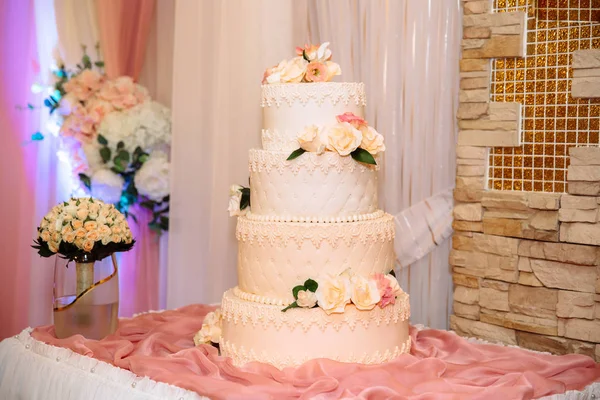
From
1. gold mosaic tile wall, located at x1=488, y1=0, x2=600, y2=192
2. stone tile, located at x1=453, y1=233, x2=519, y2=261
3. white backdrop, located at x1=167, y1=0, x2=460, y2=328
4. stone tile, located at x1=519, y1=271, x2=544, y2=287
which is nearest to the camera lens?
gold mosaic tile wall, located at x1=488, y1=0, x2=600, y2=192

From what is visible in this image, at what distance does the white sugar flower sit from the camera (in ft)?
14.9

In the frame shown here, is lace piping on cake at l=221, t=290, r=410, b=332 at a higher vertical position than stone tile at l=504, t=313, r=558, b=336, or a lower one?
higher

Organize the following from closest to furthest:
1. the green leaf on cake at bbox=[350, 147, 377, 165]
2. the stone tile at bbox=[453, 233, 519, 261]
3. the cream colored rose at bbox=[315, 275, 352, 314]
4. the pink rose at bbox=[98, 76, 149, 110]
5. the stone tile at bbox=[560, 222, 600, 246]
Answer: the cream colored rose at bbox=[315, 275, 352, 314] < the green leaf on cake at bbox=[350, 147, 377, 165] < the stone tile at bbox=[560, 222, 600, 246] < the stone tile at bbox=[453, 233, 519, 261] < the pink rose at bbox=[98, 76, 149, 110]

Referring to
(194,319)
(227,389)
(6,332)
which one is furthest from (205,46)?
(227,389)

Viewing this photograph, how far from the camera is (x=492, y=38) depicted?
3646 mm

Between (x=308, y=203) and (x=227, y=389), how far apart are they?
765 mm

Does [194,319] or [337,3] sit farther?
[337,3]

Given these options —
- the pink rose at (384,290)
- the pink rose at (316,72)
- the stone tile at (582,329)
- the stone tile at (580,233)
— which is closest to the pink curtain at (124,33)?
the pink rose at (316,72)

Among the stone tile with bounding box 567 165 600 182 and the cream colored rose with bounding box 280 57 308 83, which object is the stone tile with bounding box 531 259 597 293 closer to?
the stone tile with bounding box 567 165 600 182

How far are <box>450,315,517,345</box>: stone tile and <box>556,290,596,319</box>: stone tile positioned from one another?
11.4 inches

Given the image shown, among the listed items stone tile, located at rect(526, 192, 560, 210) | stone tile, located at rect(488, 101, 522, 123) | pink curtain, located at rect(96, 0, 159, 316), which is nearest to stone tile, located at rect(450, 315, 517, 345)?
stone tile, located at rect(526, 192, 560, 210)

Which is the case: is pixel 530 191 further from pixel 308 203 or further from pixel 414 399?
pixel 414 399

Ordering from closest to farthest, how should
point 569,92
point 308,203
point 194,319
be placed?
1. point 308,203
2. point 569,92
3. point 194,319

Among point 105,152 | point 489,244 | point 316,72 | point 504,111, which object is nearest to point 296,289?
point 316,72
